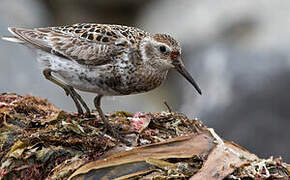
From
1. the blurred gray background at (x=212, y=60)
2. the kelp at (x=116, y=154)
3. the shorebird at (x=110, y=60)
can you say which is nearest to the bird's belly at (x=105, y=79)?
the shorebird at (x=110, y=60)

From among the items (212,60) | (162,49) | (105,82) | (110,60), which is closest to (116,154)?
(105,82)

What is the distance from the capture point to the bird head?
4.25 metres

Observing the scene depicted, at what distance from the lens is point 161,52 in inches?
169

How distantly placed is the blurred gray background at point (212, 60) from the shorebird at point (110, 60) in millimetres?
1785

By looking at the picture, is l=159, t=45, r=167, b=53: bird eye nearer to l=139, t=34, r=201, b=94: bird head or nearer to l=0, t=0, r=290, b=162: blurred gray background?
l=139, t=34, r=201, b=94: bird head

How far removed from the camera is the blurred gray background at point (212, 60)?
7340 mm

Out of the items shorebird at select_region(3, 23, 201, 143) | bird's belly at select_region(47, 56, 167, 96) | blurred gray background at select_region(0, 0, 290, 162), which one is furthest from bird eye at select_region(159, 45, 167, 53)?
blurred gray background at select_region(0, 0, 290, 162)

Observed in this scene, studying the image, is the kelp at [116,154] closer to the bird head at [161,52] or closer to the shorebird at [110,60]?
the shorebird at [110,60]

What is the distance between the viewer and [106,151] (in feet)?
11.3

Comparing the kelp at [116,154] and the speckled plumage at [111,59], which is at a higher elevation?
the speckled plumage at [111,59]

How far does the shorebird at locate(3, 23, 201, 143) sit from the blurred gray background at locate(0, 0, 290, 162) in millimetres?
1785

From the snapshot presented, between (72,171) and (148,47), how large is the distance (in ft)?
4.98

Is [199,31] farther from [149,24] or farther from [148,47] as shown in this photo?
[148,47]

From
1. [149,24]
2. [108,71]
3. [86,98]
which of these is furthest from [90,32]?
[149,24]
